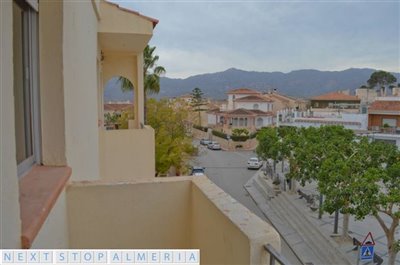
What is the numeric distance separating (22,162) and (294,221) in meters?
18.0

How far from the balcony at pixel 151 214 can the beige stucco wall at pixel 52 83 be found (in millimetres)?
355

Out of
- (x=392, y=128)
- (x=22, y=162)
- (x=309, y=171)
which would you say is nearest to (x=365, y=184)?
(x=309, y=171)

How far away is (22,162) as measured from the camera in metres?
2.78

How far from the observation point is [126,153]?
8.78 m

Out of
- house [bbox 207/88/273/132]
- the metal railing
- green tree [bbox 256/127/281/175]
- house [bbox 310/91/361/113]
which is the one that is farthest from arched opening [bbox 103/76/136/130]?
house [bbox 310/91/361/113]

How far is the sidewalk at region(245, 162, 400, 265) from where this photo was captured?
14469 millimetres

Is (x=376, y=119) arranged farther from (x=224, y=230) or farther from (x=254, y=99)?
(x=224, y=230)

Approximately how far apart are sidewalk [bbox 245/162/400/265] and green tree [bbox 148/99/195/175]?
6.03 metres

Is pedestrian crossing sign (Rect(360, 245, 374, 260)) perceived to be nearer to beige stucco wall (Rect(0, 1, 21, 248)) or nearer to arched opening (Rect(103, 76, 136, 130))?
arched opening (Rect(103, 76, 136, 130))

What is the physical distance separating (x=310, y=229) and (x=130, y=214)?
1554cm

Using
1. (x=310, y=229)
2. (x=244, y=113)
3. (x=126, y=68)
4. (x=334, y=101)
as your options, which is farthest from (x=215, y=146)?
(x=126, y=68)

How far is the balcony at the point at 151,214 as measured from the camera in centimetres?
295

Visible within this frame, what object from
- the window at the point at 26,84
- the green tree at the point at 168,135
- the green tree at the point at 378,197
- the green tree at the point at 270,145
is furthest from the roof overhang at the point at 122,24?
the green tree at the point at 270,145

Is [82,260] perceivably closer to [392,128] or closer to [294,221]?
[294,221]
